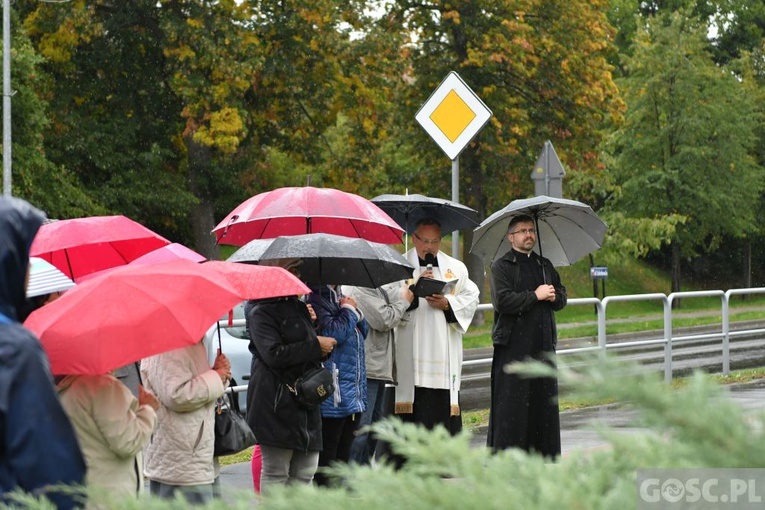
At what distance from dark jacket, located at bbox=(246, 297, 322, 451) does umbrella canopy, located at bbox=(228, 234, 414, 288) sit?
393mm

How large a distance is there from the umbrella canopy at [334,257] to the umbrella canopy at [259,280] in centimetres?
67

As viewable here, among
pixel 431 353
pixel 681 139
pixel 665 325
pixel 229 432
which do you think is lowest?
pixel 229 432

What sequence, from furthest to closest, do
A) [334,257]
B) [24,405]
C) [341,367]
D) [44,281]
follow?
[334,257], [341,367], [44,281], [24,405]

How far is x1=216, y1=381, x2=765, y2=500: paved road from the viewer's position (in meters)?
1.96

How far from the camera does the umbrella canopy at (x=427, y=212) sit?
8.82 metres

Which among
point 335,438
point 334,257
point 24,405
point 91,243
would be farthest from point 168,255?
point 24,405

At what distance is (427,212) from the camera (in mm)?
9016

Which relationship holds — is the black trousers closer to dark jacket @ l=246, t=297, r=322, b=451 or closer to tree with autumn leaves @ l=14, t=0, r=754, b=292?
dark jacket @ l=246, t=297, r=322, b=451

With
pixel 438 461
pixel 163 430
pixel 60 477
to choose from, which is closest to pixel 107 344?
pixel 60 477

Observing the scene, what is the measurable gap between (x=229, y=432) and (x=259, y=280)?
2.61 ft

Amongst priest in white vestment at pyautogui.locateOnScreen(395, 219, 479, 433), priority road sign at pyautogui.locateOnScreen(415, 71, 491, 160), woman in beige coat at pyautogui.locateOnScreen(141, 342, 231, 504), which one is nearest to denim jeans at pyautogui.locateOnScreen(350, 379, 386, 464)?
priest in white vestment at pyautogui.locateOnScreen(395, 219, 479, 433)

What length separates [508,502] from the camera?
185 cm

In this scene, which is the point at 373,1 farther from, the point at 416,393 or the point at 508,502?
the point at 508,502

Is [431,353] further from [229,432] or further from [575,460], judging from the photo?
[575,460]
